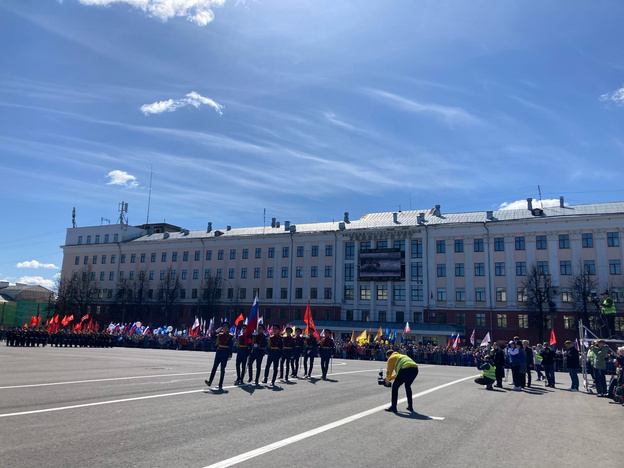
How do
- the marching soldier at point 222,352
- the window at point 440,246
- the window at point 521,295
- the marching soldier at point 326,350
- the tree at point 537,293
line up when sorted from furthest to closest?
the window at point 440,246 → the window at point 521,295 → the tree at point 537,293 → the marching soldier at point 326,350 → the marching soldier at point 222,352

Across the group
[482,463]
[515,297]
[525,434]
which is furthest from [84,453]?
[515,297]

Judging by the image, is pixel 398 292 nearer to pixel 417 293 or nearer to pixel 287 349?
pixel 417 293

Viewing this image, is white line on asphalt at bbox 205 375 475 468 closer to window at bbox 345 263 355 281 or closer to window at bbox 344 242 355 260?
window at bbox 345 263 355 281

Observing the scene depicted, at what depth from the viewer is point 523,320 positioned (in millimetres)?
53938

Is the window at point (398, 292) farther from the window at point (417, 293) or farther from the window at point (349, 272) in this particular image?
the window at point (349, 272)

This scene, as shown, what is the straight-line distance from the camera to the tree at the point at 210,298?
7000cm

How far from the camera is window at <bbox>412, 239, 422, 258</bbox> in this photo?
203ft

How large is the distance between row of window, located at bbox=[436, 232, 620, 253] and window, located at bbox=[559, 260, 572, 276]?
5.66 feet

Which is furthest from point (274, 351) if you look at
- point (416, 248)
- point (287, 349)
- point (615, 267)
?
point (615, 267)

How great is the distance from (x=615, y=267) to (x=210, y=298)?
51.4m

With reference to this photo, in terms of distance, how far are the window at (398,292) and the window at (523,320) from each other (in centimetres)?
1388

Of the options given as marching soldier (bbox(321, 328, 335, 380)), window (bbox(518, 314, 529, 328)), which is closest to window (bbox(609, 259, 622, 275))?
window (bbox(518, 314, 529, 328))

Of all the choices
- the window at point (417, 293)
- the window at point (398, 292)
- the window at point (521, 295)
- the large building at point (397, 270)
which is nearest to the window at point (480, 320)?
the large building at point (397, 270)

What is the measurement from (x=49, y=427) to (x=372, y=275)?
56904 millimetres
